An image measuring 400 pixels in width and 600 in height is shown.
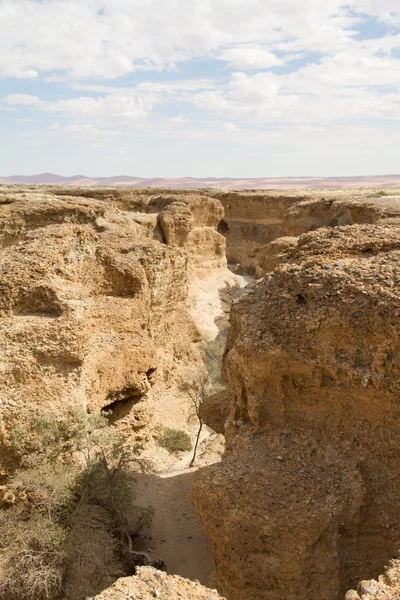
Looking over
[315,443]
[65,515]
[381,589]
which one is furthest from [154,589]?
[65,515]

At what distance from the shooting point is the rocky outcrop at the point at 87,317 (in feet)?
29.2

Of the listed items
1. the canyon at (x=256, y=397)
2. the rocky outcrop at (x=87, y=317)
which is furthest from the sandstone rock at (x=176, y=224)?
the canyon at (x=256, y=397)

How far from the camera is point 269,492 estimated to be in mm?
6848

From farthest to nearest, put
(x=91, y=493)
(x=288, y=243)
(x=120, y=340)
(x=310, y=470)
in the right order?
(x=288, y=243)
(x=120, y=340)
(x=91, y=493)
(x=310, y=470)

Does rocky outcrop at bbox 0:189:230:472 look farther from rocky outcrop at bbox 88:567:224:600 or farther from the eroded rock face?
rocky outcrop at bbox 88:567:224:600

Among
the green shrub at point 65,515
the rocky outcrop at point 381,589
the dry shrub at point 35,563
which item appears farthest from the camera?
the green shrub at point 65,515

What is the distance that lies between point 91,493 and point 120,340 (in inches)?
139

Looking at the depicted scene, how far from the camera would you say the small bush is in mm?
12195

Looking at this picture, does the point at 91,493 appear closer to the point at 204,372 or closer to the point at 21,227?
the point at 204,372

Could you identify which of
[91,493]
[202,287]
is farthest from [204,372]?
[202,287]

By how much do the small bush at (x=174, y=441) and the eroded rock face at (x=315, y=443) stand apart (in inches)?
177

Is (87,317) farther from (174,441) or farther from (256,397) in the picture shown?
(174,441)

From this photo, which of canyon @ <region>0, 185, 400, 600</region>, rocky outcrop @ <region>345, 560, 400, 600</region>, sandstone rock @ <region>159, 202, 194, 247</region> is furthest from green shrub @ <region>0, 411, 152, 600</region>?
sandstone rock @ <region>159, 202, 194, 247</region>

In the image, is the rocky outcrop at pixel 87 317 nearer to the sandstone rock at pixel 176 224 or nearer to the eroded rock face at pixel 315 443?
the eroded rock face at pixel 315 443
